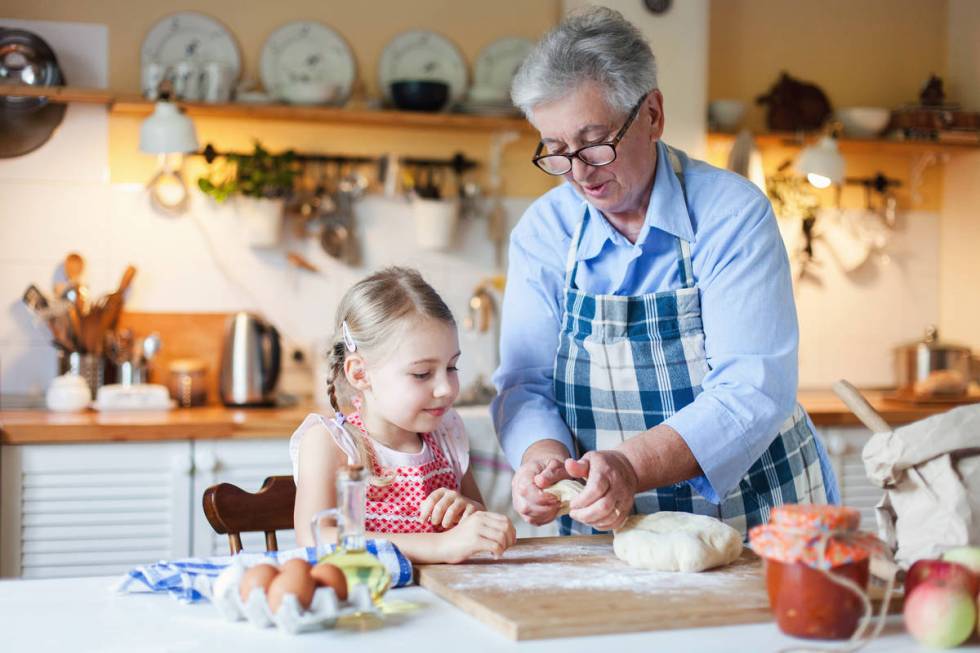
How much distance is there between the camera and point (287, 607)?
1195mm

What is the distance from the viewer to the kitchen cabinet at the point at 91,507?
3.06 meters

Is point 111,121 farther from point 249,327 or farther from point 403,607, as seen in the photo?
point 403,607

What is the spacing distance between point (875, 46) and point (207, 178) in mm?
2357

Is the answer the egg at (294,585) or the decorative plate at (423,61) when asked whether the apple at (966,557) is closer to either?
the egg at (294,585)

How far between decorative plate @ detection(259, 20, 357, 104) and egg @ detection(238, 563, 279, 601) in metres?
2.56

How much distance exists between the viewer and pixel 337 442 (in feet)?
5.65

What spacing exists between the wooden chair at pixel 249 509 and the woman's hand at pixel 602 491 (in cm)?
50

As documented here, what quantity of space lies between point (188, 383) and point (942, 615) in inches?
107

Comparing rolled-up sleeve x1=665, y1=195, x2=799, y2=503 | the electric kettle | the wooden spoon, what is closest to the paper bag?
rolled-up sleeve x1=665, y1=195, x2=799, y2=503

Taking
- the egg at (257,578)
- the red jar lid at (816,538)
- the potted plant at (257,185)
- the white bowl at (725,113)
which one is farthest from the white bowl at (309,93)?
the red jar lid at (816,538)

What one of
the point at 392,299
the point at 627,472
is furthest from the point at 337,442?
the point at 627,472

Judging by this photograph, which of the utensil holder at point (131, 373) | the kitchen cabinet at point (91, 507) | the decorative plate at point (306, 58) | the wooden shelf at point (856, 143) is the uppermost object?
the decorative plate at point (306, 58)

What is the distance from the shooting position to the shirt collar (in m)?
1.82

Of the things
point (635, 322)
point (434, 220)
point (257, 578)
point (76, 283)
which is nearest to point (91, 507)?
point (76, 283)
